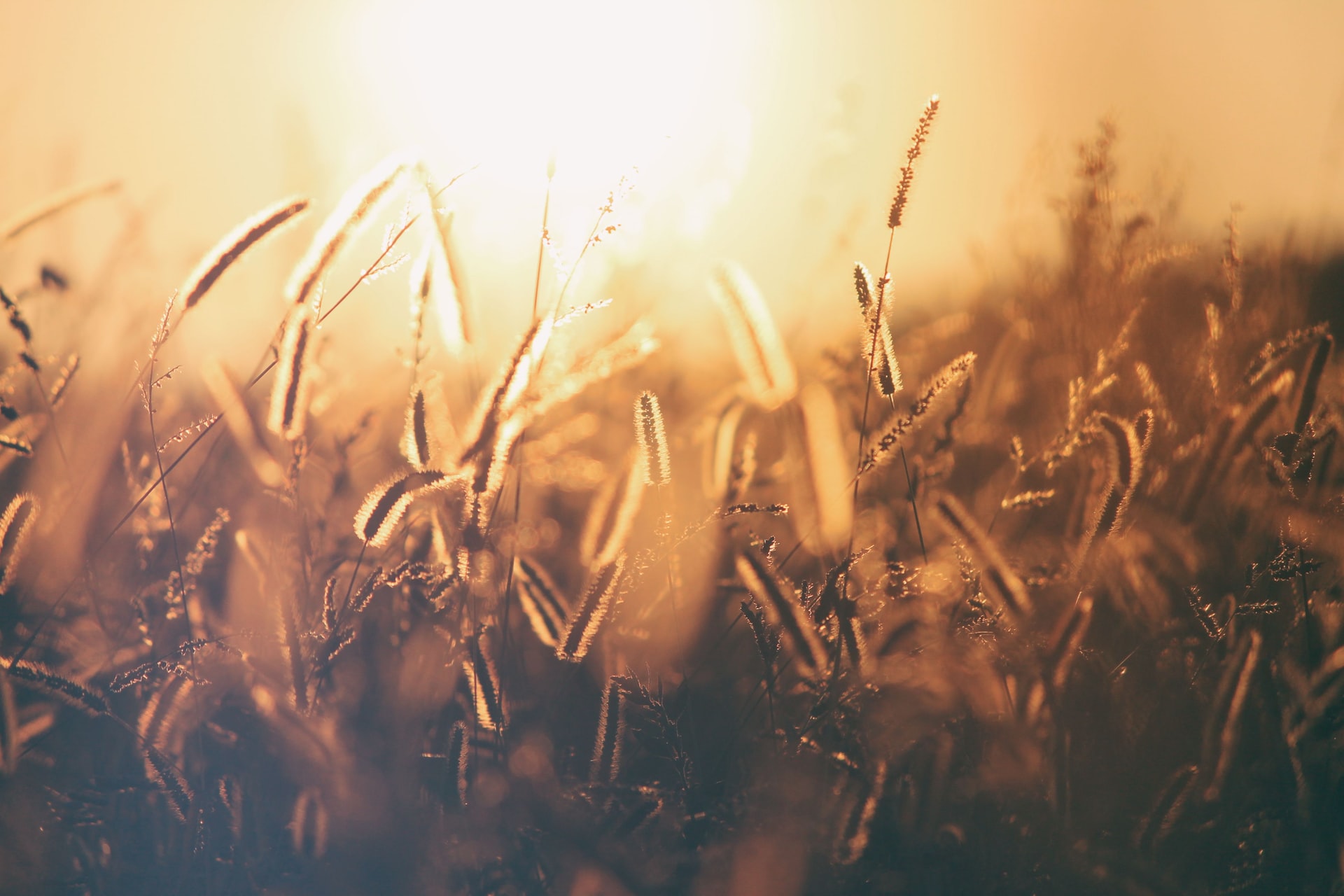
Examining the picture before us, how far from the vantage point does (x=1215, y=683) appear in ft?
3.23

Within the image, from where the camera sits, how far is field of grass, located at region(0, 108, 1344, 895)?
90 cm

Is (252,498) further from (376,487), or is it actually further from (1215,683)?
(1215,683)

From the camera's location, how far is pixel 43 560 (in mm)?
930

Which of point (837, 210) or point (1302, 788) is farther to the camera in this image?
point (1302, 788)

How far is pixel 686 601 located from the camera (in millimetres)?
937

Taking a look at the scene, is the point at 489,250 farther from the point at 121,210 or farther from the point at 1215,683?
the point at 1215,683

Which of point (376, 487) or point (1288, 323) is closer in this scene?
point (376, 487)

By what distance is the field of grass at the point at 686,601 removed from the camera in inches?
35.6

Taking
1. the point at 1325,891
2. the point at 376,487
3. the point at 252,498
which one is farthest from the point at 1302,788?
the point at 252,498

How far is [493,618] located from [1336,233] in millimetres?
1266

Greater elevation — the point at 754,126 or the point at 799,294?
the point at 754,126

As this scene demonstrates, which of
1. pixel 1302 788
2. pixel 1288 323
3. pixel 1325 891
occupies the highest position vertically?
pixel 1288 323

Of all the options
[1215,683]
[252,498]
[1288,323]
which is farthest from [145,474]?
[1288,323]

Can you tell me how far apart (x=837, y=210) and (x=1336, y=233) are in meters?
0.74
